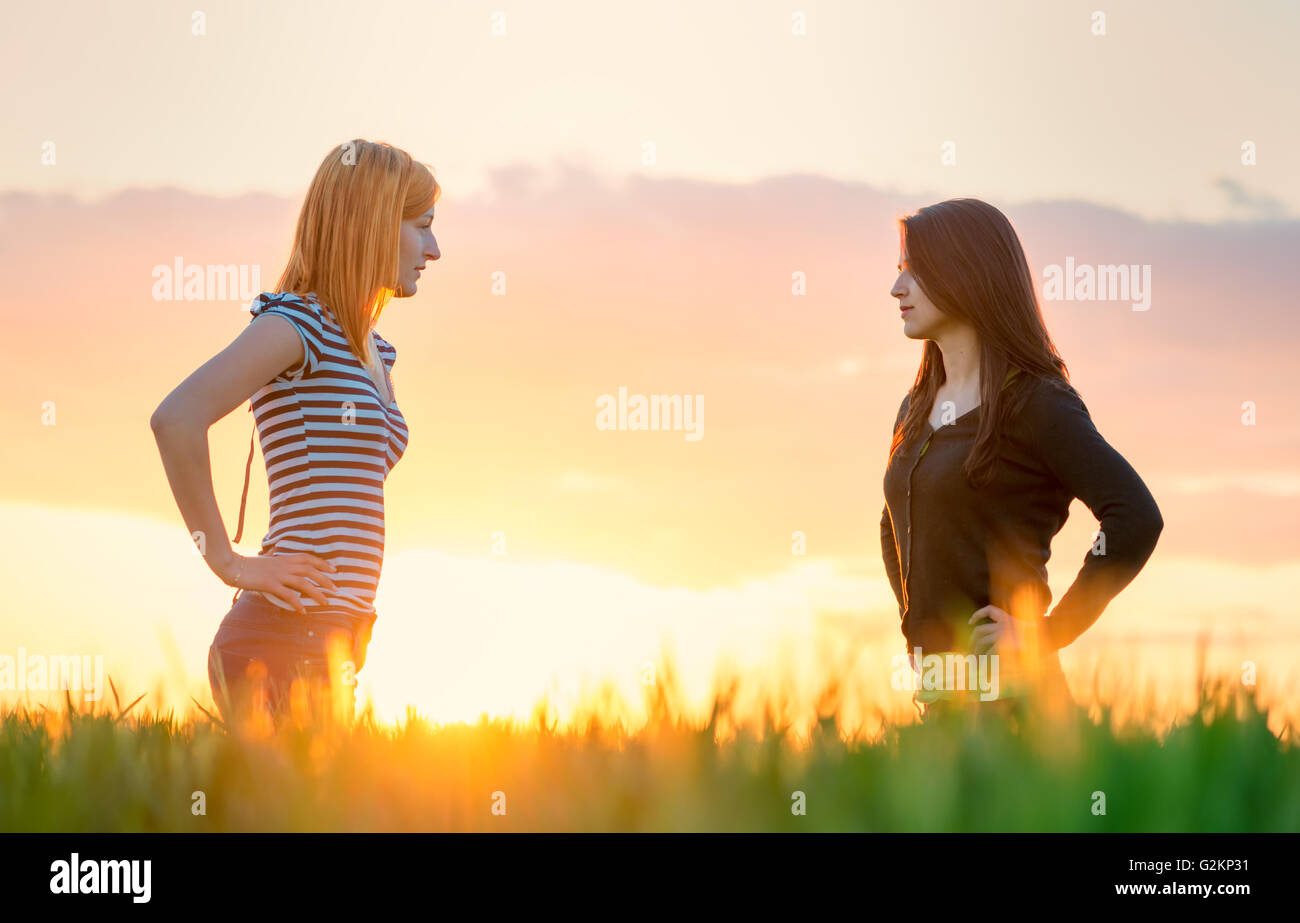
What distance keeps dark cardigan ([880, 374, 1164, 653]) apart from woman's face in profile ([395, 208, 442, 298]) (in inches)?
70.8

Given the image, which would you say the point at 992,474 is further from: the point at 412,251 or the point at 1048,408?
the point at 412,251

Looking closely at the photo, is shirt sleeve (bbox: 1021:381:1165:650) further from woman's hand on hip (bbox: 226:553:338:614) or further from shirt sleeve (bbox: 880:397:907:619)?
woman's hand on hip (bbox: 226:553:338:614)

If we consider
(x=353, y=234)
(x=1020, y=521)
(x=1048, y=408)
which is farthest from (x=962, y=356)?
(x=353, y=234)

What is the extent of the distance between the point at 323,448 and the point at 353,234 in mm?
658

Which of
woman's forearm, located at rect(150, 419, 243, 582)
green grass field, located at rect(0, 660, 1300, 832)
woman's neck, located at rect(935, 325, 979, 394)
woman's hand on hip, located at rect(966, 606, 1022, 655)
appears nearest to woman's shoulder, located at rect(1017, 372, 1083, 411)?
woman's neck, located at rect(935, 325, 979, 394)

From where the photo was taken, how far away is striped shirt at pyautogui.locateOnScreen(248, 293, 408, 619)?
3.39 metres

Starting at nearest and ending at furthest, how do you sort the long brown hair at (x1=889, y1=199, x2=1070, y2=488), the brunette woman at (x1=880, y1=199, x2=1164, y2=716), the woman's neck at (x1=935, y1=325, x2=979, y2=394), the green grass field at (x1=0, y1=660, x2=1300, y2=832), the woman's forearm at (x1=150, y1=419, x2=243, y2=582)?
the green grass field at (x1=0, y1=660, x2=1300, y2=832) < the woman's forearm at (x1=150, y1=419, x2=243, y2=582) < the brunette woman at (x1=880, y1=199, x2=1164, y2=716) < the long brown hair at (x1=889, y1=199, x2=1070, y2=488) < the woman's neck at (x1=935, y1=325, x2=979, y2=394)

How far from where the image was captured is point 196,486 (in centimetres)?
322

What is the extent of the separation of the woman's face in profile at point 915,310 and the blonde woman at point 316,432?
5.32 ft

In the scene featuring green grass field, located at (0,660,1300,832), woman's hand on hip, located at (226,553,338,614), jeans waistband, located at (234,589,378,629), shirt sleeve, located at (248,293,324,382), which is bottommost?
green grass field, located at (0,660,1300,832)

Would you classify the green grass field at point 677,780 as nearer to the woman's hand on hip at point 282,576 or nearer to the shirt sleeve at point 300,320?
the woman's hand on hip at point 282,576

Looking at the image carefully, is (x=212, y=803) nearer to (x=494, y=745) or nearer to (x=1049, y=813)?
(x=494, y=745)

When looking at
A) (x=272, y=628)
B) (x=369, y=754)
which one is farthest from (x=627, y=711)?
(x=272, y=628)
